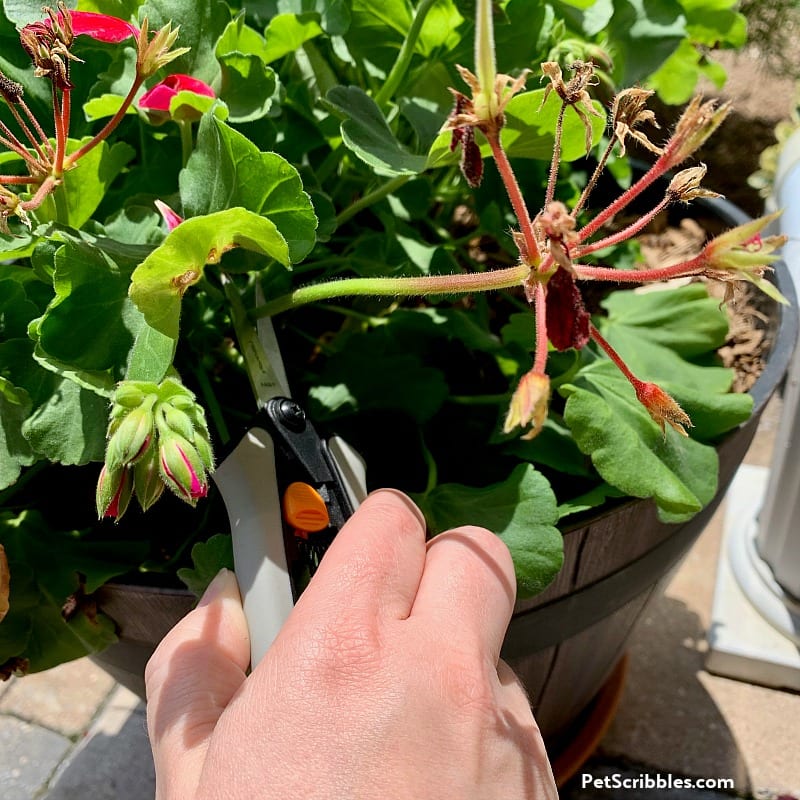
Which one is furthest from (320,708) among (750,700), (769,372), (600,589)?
(750,700)

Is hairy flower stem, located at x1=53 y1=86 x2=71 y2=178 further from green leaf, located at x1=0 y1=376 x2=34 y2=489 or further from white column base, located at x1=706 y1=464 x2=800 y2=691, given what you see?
white column base, located at x1=706 y1=464 x2=800 y2=691

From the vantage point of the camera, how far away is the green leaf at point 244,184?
1.54ft

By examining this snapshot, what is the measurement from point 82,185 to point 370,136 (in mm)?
182

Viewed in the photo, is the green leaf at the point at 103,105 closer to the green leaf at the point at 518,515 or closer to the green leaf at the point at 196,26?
the green leaf at the point at 196,26

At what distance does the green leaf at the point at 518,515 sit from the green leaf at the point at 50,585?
0.21 metres

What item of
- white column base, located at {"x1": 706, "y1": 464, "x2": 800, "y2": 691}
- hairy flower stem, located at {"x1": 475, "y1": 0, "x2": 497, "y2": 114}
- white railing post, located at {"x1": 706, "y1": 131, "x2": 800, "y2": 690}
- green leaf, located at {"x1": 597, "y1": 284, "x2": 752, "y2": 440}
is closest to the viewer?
hairy flower stem, located at {"x1": 475, "y1": 0, "x2": 497, "y2": 114}

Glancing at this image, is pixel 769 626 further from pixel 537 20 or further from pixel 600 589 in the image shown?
pixel 537 20

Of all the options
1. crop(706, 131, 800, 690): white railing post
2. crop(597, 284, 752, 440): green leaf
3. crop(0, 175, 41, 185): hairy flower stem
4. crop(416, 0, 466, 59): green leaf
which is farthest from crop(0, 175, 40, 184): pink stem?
crop(706, 131, 800, 690): white railing post

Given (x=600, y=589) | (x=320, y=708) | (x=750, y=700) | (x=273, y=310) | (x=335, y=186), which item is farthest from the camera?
(x=750, y=700)

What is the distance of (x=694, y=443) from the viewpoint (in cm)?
60

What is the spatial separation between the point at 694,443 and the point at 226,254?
1.14 ft

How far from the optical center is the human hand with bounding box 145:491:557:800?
38 centimetres

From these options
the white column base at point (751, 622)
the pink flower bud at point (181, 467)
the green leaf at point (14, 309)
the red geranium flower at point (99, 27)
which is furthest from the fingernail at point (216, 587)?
the white column base at point (751, 622)

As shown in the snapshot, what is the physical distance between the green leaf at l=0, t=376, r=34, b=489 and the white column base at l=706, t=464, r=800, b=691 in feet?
2.93
